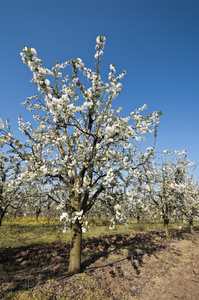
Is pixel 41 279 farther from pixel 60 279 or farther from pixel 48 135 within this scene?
pixel 48 135

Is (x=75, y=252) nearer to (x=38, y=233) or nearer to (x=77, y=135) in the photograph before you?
(x=77, y=135)

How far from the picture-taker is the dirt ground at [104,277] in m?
5.72

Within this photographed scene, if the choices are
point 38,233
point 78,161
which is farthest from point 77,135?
point 38,233

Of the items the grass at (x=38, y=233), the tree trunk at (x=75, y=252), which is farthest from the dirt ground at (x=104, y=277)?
the grass at (x=38, y=233)

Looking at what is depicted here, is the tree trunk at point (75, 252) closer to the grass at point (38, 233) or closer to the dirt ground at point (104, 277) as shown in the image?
the dirt ground at point (104, 277)

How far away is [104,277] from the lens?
6984mm

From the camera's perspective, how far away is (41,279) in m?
6.55

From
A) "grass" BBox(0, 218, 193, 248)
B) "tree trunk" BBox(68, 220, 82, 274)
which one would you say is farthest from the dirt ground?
"grass" BBox(0, 218, 193, 248)

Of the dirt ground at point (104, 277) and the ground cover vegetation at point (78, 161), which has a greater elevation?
the ground cover vegetation at point (78, 161)

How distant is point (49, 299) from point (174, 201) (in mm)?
12672

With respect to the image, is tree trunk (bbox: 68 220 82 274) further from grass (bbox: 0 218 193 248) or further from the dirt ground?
grass (bbox: 0 218 193 248)

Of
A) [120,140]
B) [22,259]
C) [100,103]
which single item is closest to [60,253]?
[22,259]

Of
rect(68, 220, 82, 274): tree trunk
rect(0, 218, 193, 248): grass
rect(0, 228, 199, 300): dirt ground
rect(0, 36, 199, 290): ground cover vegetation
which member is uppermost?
rect(0, 36, 199, 290): ground cover vegetation

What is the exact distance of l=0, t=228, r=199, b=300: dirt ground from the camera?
5723 millimetres
